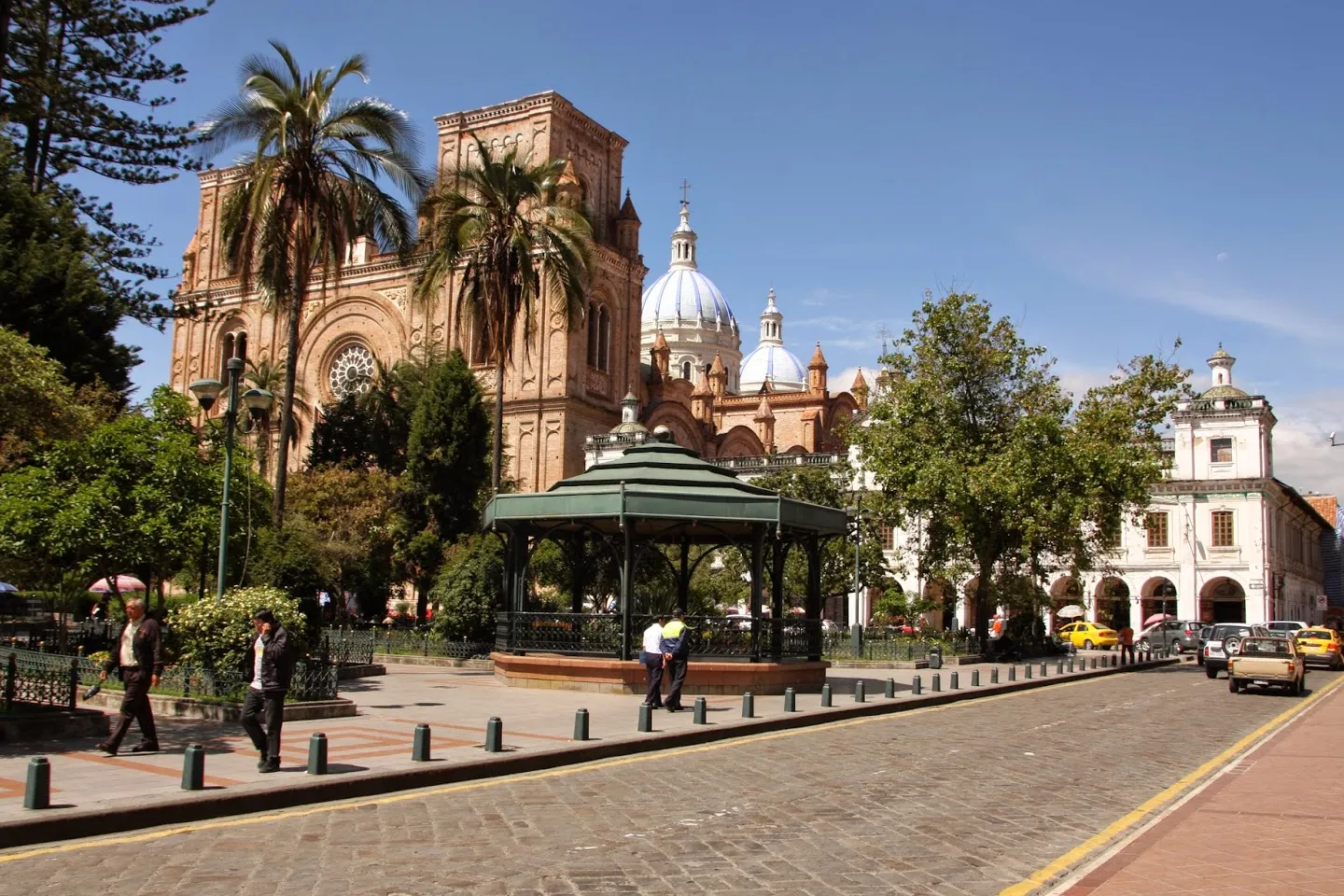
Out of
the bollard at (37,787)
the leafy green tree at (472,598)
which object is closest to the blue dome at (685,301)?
the leafy green tree at (472,598)

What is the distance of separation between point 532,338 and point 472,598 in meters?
24.2

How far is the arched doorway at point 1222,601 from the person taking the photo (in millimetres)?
50875

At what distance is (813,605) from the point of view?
71.6ft

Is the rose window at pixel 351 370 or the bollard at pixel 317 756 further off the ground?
the rose window at pixel 351 370

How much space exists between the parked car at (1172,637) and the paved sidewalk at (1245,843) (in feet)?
94.9

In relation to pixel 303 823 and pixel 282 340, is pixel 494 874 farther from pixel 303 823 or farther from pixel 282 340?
pixel 282 340

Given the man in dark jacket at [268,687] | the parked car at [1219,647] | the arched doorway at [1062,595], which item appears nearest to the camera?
the man in dark jacket at [268,687]

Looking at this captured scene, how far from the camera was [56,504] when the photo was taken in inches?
706

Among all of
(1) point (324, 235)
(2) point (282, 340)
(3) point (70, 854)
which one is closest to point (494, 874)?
(3) point (70, 854)

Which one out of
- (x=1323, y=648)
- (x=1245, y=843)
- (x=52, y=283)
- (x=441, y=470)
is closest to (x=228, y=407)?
(x=52, y=283)

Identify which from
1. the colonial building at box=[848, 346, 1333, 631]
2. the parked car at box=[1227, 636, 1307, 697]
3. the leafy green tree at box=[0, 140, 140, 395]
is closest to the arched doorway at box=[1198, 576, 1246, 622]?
the colonial building at box=[848, 346, 1333, 631]

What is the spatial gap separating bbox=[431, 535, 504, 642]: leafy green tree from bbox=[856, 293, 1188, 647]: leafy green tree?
495 inches

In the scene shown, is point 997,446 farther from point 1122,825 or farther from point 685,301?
point 685,301

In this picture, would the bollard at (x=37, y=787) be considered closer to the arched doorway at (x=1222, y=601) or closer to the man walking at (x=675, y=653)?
the man walking at (x=675, y=653)
